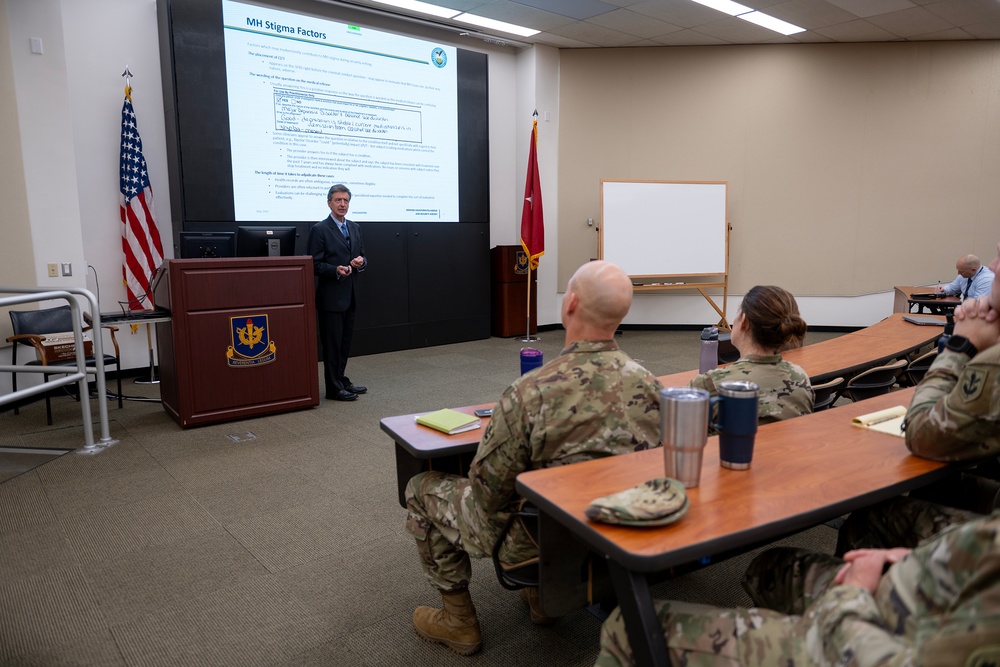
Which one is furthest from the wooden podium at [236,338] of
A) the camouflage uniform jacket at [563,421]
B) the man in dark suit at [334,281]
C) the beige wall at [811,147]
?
the beige wall at [811,147]

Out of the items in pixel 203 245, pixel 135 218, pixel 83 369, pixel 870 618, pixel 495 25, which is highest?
pixel 495 25

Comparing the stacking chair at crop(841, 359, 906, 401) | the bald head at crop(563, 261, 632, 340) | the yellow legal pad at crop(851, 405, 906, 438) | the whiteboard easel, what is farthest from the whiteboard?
the bald head at crop(563, 261, 632, 340)

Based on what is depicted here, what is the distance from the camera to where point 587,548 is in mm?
1479

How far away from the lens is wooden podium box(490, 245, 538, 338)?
7668 millimetres

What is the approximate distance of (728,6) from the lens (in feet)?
21.8

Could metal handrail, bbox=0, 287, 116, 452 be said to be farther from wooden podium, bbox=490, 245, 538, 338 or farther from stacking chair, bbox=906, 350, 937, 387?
wooden podium, bbox=490, 245, 538, 338

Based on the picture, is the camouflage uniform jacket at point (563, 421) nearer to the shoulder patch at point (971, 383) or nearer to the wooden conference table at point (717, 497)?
the wooden conference table at point (717, 497)

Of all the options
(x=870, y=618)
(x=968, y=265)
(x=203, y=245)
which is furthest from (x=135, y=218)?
(x=968, y=265)

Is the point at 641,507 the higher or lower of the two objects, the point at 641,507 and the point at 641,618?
the higher

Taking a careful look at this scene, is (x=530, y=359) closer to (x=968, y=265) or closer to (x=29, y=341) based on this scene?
(x=29, y=341)

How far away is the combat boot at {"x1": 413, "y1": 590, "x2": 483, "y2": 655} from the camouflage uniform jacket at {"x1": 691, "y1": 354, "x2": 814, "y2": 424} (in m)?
0.97

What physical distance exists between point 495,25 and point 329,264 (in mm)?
3783

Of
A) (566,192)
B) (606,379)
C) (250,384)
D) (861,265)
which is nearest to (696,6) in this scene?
(566,192)

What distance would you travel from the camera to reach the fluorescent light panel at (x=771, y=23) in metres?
6.92
